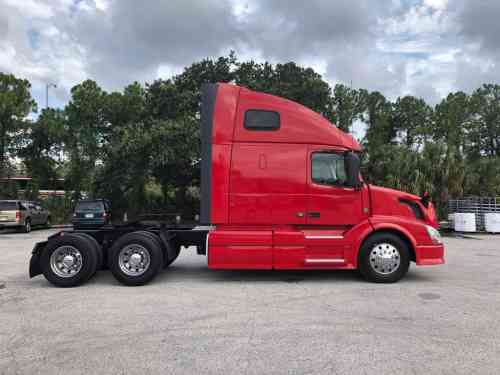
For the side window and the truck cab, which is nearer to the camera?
the truck cab

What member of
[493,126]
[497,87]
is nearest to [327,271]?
[493,126]

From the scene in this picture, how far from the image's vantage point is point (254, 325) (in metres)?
4.99

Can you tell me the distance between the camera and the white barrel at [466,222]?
1769 cm

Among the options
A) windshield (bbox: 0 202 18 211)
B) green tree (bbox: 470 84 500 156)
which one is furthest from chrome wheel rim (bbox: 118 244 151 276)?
green tree (bbox: 470 84 500 156)

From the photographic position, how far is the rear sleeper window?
24.5ft

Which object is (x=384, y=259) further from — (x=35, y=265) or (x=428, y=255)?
(x=35, y=265)

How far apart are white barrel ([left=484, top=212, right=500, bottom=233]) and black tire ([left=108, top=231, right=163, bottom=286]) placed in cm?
1623

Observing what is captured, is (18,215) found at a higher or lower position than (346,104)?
lower

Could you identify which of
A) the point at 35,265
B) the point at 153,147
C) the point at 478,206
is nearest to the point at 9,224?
the point at 153,147

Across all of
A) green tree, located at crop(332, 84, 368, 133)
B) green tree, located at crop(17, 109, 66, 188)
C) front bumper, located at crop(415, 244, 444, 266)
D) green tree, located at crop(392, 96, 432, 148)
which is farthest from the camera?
green tree, located at crop(392, 96, 432, 148)

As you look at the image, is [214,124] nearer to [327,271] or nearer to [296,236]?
[296,236]

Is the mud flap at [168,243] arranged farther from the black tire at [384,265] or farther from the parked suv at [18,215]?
the parked suv at [18,215]

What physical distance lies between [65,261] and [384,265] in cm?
584

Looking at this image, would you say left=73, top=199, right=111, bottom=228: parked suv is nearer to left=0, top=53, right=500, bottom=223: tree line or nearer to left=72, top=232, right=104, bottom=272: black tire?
left=0, top=53, right=500, bottom=223: tree line
